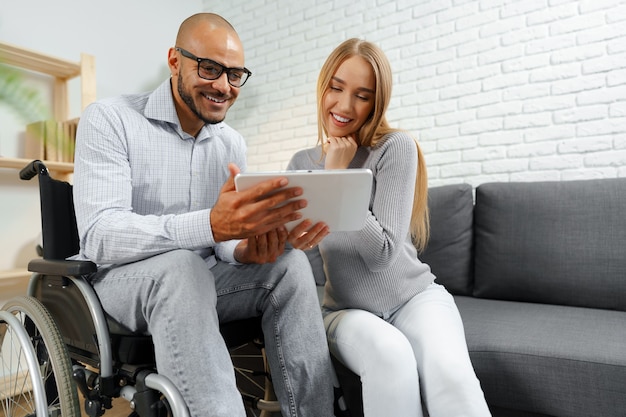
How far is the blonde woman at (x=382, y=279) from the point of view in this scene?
96cm

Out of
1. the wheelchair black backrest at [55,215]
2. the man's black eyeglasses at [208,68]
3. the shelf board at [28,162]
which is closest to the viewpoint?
the wheelchair black backrest at [55,215]

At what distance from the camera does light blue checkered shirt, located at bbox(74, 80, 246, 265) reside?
3.03 ft

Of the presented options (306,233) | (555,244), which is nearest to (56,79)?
(306,233)

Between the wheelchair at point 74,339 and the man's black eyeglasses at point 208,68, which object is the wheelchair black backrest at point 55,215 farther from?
the man's black eyeglasses at point 208,68

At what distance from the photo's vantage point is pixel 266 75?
320cm

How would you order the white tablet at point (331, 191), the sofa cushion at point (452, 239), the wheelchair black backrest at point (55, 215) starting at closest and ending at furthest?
the white tablet at point (331, 191), the wheelchair black backrest at point (55, 215), the sofa cushion at point (452, 239)

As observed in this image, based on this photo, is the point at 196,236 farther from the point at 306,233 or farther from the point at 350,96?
the point at 350,96

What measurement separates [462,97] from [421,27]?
0.47 m

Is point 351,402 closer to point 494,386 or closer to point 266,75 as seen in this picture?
point 494,386

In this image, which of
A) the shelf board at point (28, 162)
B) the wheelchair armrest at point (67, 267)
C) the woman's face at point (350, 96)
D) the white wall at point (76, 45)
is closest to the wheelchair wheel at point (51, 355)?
the wheelchair armrest at point (67, 267)

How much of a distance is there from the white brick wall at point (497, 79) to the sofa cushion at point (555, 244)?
15.1 inches

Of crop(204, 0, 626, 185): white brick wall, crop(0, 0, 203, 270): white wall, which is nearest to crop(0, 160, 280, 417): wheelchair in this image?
crop(0, 0, 203, 270): white wall

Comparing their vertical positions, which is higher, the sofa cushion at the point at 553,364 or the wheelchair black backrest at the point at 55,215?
the wheelchair black backrest at the point at 55,215

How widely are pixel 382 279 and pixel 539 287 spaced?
82 cm
